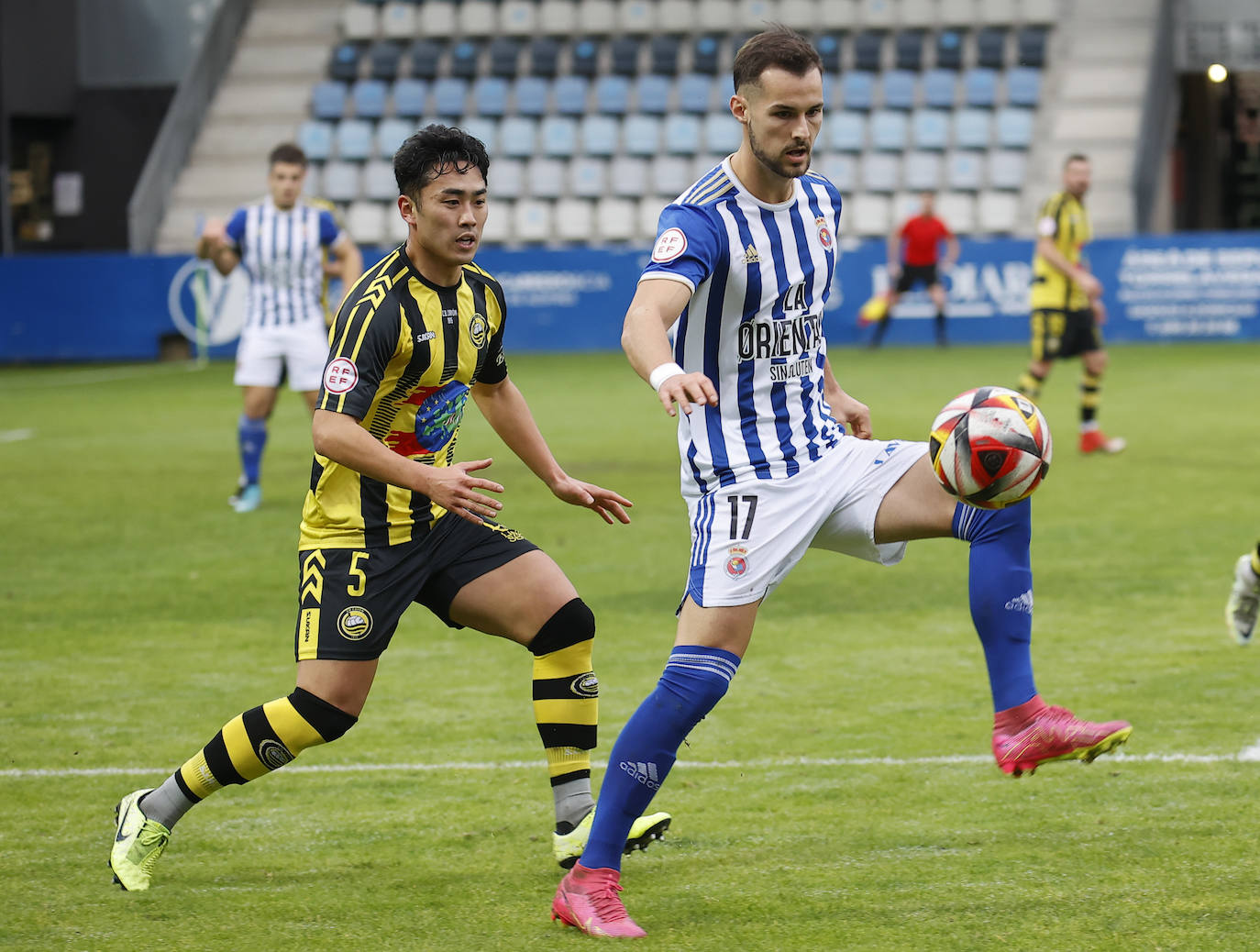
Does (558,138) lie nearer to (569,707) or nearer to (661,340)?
(569,707)

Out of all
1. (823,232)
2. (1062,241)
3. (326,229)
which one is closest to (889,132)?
(1062,241)

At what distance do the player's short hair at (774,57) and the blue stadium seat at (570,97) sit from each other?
2496 cm

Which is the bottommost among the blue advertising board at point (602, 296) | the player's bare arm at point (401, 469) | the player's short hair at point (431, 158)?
the blue advertising board at point (602, 296)

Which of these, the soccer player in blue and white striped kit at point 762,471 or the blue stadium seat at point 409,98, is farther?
the blue stadium seat at point 409,98

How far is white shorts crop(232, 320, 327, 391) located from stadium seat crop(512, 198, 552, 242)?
16152mm

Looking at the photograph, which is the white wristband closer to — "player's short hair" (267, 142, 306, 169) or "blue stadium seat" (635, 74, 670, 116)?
"player's short hair" (267, 142, 306, 169)

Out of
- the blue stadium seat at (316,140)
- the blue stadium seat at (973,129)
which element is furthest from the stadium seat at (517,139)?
the blue stadium seat at (973,129)

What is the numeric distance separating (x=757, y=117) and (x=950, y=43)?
2569cm

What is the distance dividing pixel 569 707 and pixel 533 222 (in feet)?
75.6

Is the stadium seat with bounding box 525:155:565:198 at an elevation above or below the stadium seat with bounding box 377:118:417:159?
below

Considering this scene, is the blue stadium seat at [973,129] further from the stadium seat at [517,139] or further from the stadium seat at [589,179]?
the stadium seat at [517,139]

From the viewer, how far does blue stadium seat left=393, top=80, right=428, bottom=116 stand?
94.2ft

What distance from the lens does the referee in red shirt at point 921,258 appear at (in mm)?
22938

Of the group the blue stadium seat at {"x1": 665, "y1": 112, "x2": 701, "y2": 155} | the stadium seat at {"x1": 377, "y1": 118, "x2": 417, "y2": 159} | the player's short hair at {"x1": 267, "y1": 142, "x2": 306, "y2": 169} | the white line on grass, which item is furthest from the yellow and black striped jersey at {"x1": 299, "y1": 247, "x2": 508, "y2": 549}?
the stadium seat at {"x1": 377, "y1": 118, "x2": 417, "y2": 159}
